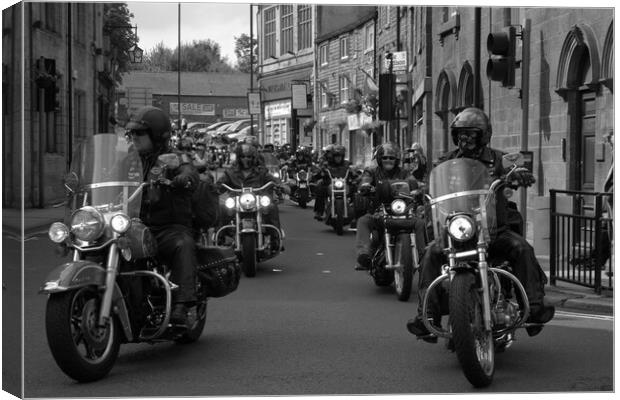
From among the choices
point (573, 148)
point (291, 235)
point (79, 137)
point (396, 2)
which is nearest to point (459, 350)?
point (396, 2)

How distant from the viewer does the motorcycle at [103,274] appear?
582 centimetres

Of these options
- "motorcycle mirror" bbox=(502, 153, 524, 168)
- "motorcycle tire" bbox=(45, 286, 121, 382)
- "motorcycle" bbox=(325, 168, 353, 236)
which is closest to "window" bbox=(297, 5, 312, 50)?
"motorcycle mirror" bbox=(502, 153, 524, 168)

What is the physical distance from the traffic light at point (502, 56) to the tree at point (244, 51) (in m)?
1.68

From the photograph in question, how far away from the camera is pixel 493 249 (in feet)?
22.1

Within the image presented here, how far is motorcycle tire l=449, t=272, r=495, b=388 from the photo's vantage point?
5.93 meters

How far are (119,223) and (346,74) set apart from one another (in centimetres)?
348

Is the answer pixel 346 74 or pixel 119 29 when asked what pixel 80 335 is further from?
pixel 346 74

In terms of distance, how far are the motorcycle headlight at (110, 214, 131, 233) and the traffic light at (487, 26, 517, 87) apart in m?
2.88

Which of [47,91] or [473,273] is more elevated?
[47,91]

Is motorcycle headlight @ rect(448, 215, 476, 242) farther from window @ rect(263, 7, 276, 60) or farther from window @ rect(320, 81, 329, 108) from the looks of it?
window @ rect(320, 81, 329, 108)

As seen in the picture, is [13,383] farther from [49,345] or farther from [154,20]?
[154,20]

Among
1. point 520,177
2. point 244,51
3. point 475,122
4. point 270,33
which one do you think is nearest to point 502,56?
point 475,122

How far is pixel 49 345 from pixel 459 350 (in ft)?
6.55

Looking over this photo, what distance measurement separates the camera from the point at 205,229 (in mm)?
7336
